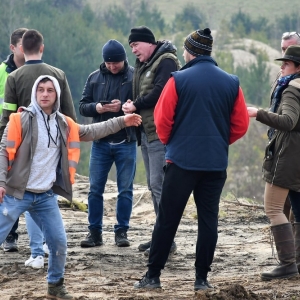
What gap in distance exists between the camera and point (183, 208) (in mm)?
7371

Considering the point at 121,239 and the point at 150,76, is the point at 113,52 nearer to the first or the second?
the point at 150,76

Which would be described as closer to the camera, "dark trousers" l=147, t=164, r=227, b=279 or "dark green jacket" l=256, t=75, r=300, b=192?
"dark trousers" l=147, t=164, r=227, b=279

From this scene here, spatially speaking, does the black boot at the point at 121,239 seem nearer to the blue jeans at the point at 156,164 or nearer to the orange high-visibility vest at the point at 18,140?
the blue jeans at the point at 156,164

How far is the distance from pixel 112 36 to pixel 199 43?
77.4 metres

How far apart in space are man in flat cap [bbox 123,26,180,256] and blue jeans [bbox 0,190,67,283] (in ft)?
6.81

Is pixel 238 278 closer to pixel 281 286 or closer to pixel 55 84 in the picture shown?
pixel 281 286

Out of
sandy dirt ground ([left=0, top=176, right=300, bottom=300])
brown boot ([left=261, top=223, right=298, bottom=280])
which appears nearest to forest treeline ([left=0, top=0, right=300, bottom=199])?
sandy dirt ground ([left=0, top=176, right=300, bottom=300])

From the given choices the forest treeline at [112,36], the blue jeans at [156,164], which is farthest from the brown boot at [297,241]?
the forest treeline at [112,36]

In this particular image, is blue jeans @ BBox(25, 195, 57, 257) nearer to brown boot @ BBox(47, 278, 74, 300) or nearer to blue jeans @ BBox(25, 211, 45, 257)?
blue jeans @ BBox(25, 211, 45, 257)

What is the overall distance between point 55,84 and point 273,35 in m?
96.4

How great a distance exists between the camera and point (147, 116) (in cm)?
905

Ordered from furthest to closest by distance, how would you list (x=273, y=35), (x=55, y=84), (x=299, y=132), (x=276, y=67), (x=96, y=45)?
1. (x=273, y=35)
2. (x=276, y=67)
3. (x=96, y=45)
4. (x=299, y=132)
5. (x=55, y=84)

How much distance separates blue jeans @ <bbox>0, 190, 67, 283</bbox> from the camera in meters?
7.02

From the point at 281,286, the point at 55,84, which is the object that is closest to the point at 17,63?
the point at 55,84
